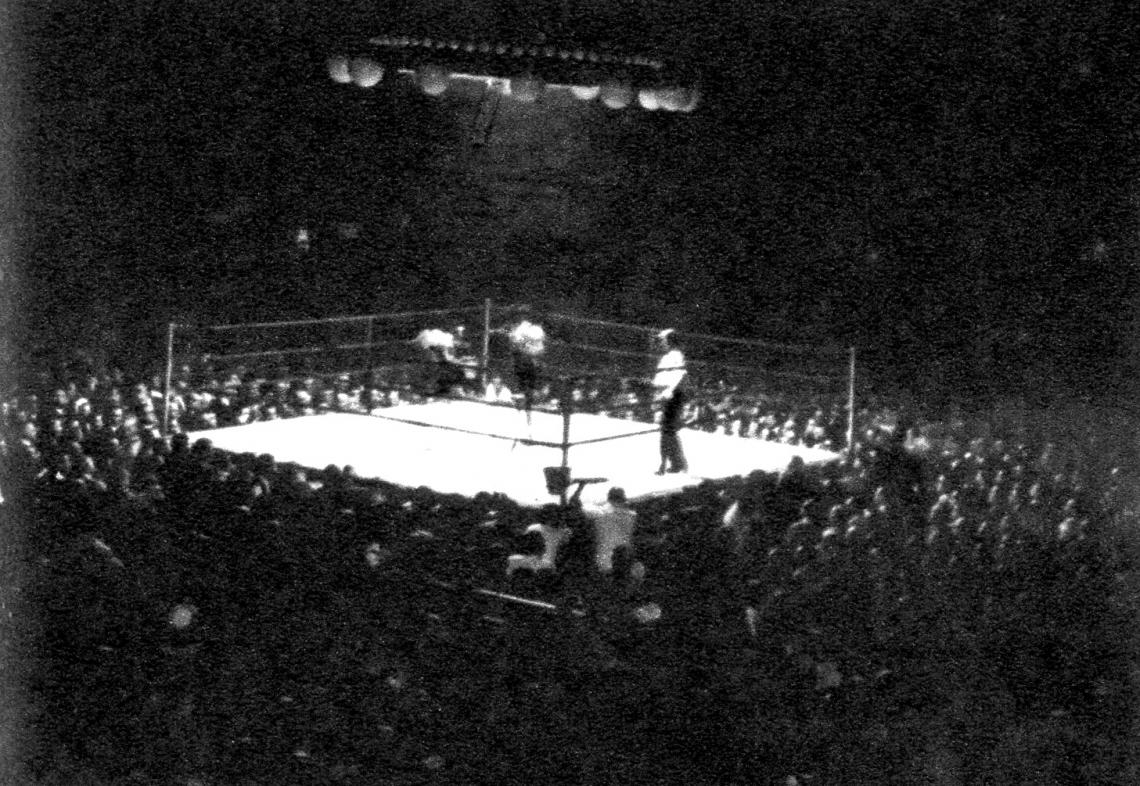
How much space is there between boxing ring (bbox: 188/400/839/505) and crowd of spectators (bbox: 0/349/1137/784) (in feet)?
4.09

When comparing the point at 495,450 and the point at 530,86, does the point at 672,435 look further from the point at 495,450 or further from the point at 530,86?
the point at 530,86

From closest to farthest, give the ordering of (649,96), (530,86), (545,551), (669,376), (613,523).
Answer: (545,551) < (613,523) < (530,86) < (649,96) < (669,376)

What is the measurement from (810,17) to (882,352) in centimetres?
302

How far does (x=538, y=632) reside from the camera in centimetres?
591

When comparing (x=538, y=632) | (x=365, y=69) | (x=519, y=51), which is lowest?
(x=538, y=632)

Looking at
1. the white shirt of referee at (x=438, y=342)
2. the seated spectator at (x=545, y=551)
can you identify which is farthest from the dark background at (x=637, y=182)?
the seated spectator at (x=545, y=551)

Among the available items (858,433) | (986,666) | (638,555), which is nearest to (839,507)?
(638,555)

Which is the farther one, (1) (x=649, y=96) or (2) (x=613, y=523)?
(1) (x=649, y=96)

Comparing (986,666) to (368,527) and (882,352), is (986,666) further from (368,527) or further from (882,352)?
(882,352)

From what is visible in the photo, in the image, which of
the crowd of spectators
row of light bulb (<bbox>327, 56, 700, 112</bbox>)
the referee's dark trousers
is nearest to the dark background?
row of light bulb (<bbox>327, 56, 700, 112</bbox>)

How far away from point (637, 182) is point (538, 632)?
9493 mm

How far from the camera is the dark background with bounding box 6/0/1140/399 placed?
1191 cm

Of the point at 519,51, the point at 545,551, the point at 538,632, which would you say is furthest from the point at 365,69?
the point at 538,632

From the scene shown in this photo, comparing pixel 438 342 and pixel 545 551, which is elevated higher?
pixel 438 342
